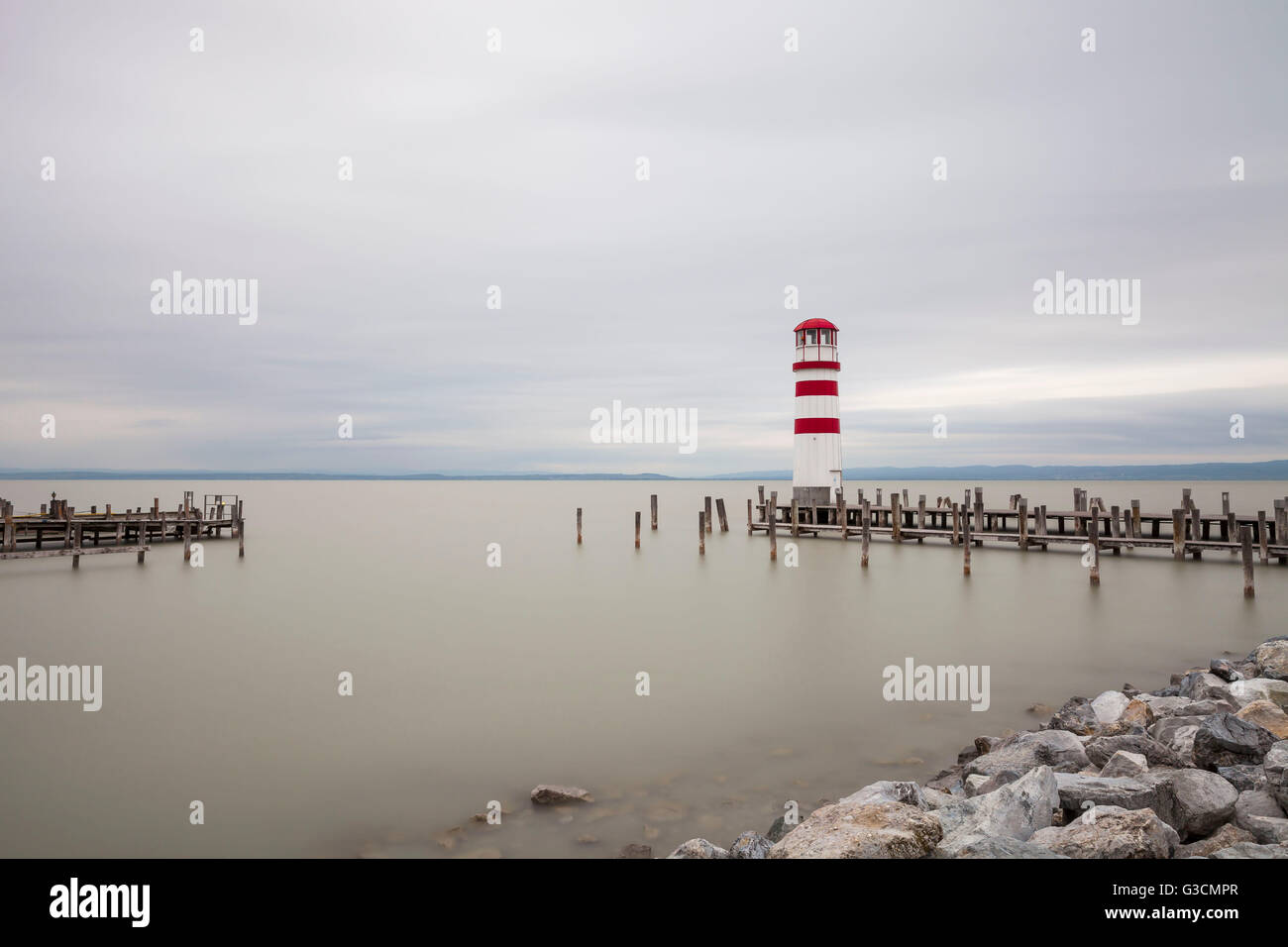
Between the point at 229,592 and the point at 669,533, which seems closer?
the point at 229,592

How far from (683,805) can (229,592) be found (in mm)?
21193

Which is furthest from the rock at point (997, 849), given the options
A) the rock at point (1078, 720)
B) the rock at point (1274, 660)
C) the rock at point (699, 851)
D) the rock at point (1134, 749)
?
the rock at point (1274, 660)

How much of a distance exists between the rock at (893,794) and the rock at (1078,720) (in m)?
3.36

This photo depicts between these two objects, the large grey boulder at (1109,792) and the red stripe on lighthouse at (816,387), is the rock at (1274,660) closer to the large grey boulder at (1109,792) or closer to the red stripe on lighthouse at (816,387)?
the large grey boulder at (1109,792)

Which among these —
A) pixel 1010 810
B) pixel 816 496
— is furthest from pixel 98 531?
pixel 1010 810

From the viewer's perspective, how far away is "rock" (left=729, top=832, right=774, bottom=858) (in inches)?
229

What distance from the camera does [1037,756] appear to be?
780 cm

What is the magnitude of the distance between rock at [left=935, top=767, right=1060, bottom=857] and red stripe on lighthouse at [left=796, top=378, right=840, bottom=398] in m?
27.7

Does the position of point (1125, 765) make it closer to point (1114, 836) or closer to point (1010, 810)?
point (1010, 810)

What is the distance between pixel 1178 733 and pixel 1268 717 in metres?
1.06

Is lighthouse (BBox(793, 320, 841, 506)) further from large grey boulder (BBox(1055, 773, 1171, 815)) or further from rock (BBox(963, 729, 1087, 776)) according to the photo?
large grey boulder (BBox(1055, 773, 1171, 815))

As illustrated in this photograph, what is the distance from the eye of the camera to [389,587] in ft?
85.0
